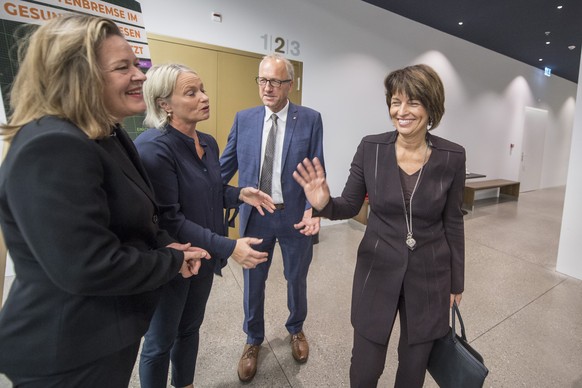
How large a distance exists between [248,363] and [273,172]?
113 centimetres

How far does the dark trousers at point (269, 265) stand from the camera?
176 centimetres

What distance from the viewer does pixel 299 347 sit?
1918 millimetres

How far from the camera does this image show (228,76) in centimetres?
362

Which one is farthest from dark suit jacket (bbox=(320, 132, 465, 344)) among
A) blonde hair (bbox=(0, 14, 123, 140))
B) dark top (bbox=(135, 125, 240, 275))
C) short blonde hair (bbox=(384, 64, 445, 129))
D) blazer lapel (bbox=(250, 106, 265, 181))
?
blonde hair (bbox=(0, 14, 123, 140))

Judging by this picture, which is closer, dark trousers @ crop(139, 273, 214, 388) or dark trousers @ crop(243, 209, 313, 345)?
dark trousers @ crop(139, 273, 214, 388)

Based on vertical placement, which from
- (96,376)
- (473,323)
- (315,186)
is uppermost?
(315,186)

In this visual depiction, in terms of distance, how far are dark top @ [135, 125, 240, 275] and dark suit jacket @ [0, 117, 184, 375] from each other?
0.98 feet

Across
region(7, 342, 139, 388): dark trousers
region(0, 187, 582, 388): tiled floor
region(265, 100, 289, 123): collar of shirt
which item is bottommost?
region(0, 187, 582, 388): tiled floor

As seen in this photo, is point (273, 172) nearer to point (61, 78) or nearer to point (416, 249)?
point (416, 249)

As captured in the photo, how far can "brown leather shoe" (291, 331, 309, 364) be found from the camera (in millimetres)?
1899

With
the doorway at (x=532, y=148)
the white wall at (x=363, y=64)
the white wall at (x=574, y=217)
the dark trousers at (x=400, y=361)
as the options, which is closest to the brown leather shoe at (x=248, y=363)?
the dark trousers at (x=400, y=361)

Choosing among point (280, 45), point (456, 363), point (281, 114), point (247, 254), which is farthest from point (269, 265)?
point (280, 45)

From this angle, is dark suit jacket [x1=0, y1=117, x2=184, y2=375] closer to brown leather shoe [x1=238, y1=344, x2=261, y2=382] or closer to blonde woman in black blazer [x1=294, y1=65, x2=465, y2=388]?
blonde woman in black blazer [x1=294, y1=65, x2=465, y2=388]

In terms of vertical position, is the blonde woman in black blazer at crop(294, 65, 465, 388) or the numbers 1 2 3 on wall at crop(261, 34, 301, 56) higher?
the numbers 1 2 3 on wall at crop(261, 34, 301, 56)
